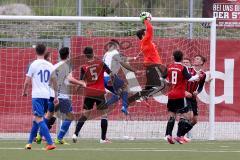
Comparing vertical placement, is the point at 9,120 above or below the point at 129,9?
below

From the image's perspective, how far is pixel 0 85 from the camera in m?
22.2

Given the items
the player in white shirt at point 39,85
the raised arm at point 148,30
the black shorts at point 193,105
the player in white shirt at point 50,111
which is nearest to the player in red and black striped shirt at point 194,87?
the black shorts at point 193,105

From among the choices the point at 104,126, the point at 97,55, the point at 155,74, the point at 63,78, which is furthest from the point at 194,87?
the point at 63,78

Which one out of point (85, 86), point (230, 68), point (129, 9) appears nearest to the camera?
point (85, 86)

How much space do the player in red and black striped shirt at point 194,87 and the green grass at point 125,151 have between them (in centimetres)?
134

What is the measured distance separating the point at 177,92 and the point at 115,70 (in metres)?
2.48

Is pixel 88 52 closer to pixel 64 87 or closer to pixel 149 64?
pixel 64 87

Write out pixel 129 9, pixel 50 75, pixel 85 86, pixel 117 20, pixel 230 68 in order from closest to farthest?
pixel 50 75 < pixel 85 86 < pixel 117 20 < pixel 230 68 < pixel 129 9

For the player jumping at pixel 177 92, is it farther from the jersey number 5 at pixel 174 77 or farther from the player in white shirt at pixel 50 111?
the player in white shirt at pixel 50 111

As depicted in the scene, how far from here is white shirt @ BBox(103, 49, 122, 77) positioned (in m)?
21.4

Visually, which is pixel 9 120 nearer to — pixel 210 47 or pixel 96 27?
→ pixel 96 27

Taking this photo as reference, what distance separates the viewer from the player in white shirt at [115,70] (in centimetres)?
2150

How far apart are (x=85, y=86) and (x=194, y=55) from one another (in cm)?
377

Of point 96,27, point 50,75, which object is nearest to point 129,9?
point 96,27
